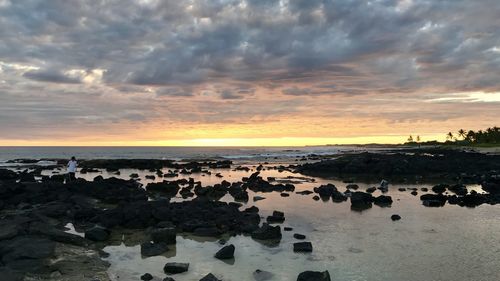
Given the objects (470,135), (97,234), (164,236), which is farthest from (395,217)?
(470,135)

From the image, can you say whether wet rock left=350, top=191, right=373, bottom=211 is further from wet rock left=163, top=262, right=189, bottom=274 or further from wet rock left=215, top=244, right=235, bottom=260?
wet rock left=163, top=262, right=189, bottom=274

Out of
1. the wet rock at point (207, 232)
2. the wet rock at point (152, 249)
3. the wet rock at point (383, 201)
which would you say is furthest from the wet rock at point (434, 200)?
the wet rock at point (152, 249)

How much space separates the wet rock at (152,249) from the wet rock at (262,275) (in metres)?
4.00

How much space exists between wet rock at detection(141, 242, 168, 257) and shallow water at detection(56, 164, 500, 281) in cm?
25

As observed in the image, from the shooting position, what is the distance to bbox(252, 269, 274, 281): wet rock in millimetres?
12180

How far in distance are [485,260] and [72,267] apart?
517 inches

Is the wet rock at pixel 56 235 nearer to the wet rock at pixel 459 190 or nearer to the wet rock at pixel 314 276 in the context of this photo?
the wet rock at pixel 314 276

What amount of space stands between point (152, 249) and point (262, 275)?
14.8ft

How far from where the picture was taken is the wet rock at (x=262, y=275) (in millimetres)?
12180

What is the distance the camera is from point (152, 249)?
14.8 meters

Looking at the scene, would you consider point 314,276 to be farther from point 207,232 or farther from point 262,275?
point 207,232

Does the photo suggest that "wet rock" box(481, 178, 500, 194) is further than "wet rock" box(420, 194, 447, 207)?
Yes

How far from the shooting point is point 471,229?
1831cm

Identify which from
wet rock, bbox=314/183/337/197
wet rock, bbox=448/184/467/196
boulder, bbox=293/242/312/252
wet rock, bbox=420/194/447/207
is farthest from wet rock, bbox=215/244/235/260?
wet rock, bbox=448/184/467/196
